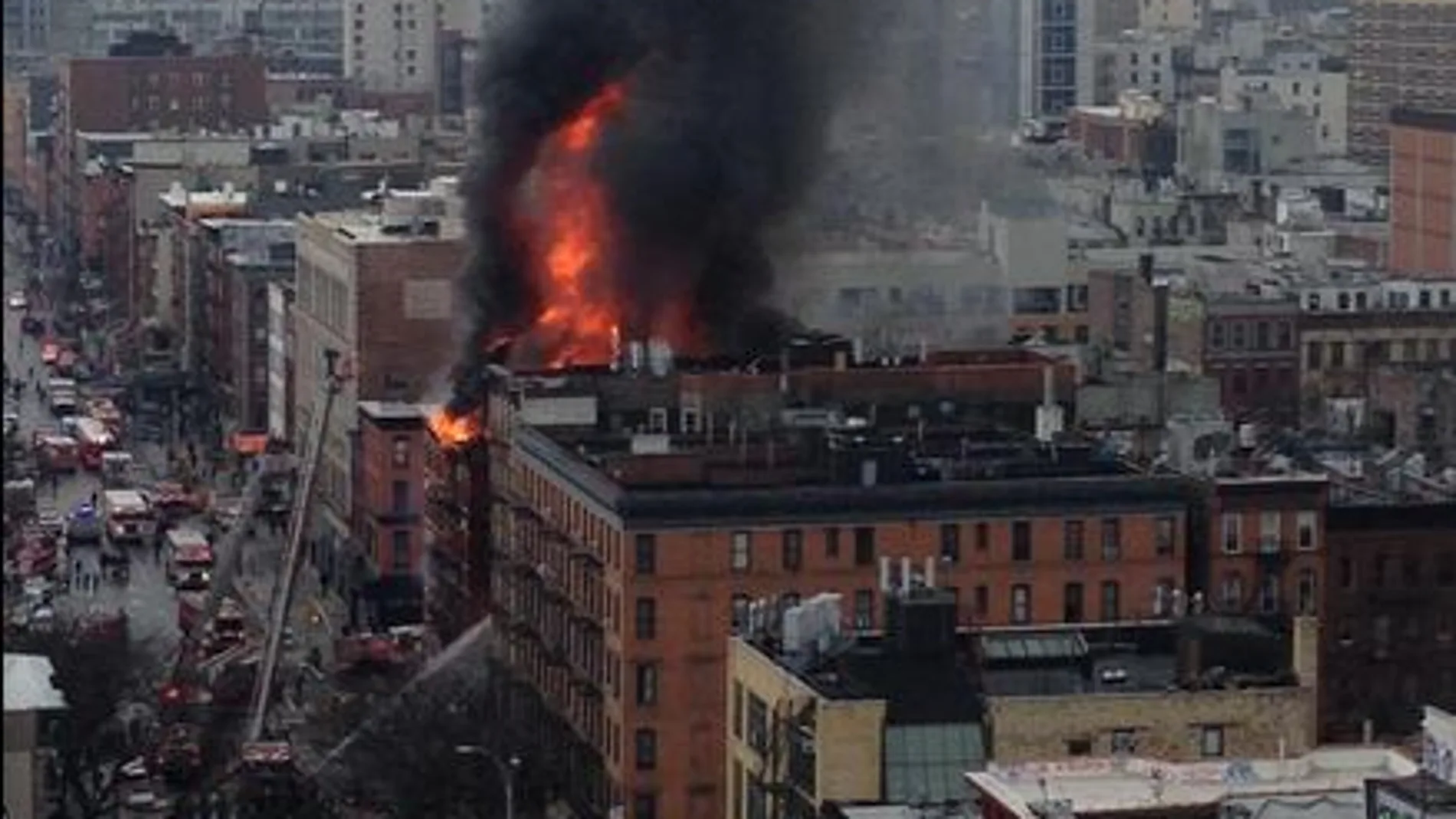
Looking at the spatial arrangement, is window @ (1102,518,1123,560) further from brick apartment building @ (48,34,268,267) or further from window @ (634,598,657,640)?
brick apartment building @ (48,34,268,267)

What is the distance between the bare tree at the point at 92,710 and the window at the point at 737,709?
9912mm

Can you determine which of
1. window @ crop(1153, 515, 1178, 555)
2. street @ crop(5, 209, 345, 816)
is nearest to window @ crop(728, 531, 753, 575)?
window @ crop(1153, 515, 1178, 555)

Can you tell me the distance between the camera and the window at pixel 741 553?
2058 inches

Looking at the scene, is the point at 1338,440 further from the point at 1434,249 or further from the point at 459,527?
the point at 1434,249

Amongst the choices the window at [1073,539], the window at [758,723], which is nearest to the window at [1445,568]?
the window at [1073,539]

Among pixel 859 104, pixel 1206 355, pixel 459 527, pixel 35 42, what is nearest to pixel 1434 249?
pixel 859 104

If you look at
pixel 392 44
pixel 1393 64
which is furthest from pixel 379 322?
pixel 392 44

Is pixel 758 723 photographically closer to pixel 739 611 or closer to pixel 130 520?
pixel 739 611

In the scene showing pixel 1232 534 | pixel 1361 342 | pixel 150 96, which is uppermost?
pixel 150 96

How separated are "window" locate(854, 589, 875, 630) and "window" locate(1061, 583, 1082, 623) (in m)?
2.33

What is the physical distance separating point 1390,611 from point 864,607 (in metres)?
6.99

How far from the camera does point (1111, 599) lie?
53.5 metres

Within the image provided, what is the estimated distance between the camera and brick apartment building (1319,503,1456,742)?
5447cm

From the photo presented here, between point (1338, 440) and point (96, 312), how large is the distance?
196 ft
